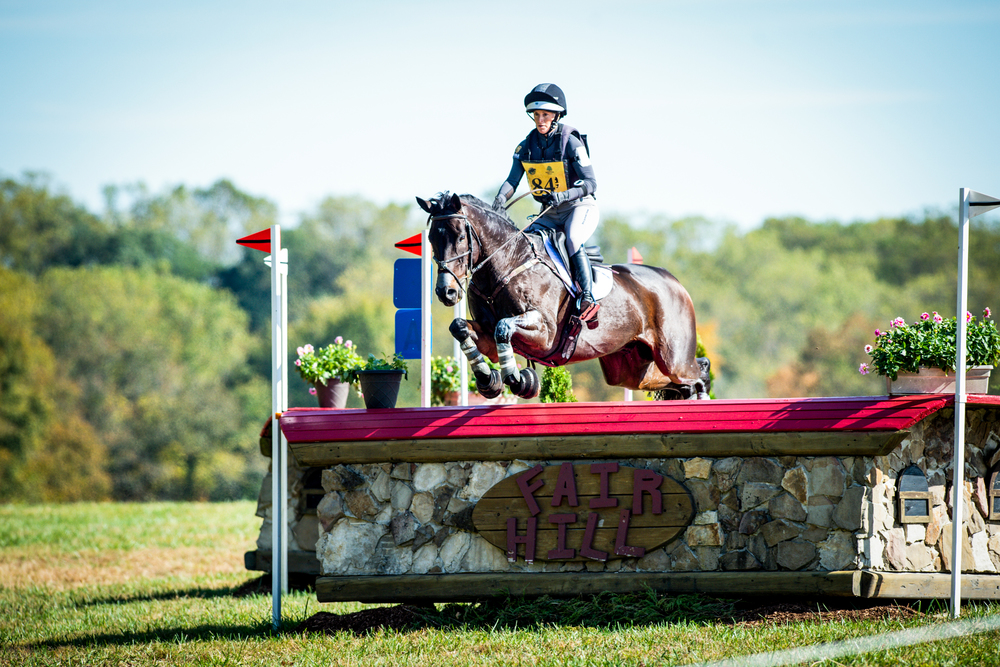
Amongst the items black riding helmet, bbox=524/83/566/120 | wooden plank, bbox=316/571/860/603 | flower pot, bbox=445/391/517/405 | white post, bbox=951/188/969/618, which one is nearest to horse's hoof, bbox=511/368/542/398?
wooden plank, bbox=316/571/860/603

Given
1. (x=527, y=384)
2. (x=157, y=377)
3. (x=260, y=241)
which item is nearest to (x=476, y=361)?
(x=527, y=384)

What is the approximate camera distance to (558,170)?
691 cm

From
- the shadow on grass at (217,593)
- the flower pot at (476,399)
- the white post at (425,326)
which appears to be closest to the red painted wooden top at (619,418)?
the white post at (425,326)

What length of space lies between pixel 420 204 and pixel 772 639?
3.40 metres

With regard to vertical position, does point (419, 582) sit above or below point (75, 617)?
above

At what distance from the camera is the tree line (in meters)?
28.8

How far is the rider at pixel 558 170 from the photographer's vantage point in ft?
22.5

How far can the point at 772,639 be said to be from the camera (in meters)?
5.43

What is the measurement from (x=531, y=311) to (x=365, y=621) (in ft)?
7.86

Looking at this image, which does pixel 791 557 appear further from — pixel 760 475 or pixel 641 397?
pixel 641 397

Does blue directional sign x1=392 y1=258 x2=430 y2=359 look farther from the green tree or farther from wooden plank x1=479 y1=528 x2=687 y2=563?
the green tree

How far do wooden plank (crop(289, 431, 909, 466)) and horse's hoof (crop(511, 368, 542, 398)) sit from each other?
305 millimetres

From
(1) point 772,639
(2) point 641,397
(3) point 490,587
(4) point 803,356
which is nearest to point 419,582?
(3) point 490,587

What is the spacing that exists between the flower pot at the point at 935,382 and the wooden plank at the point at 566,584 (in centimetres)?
125
